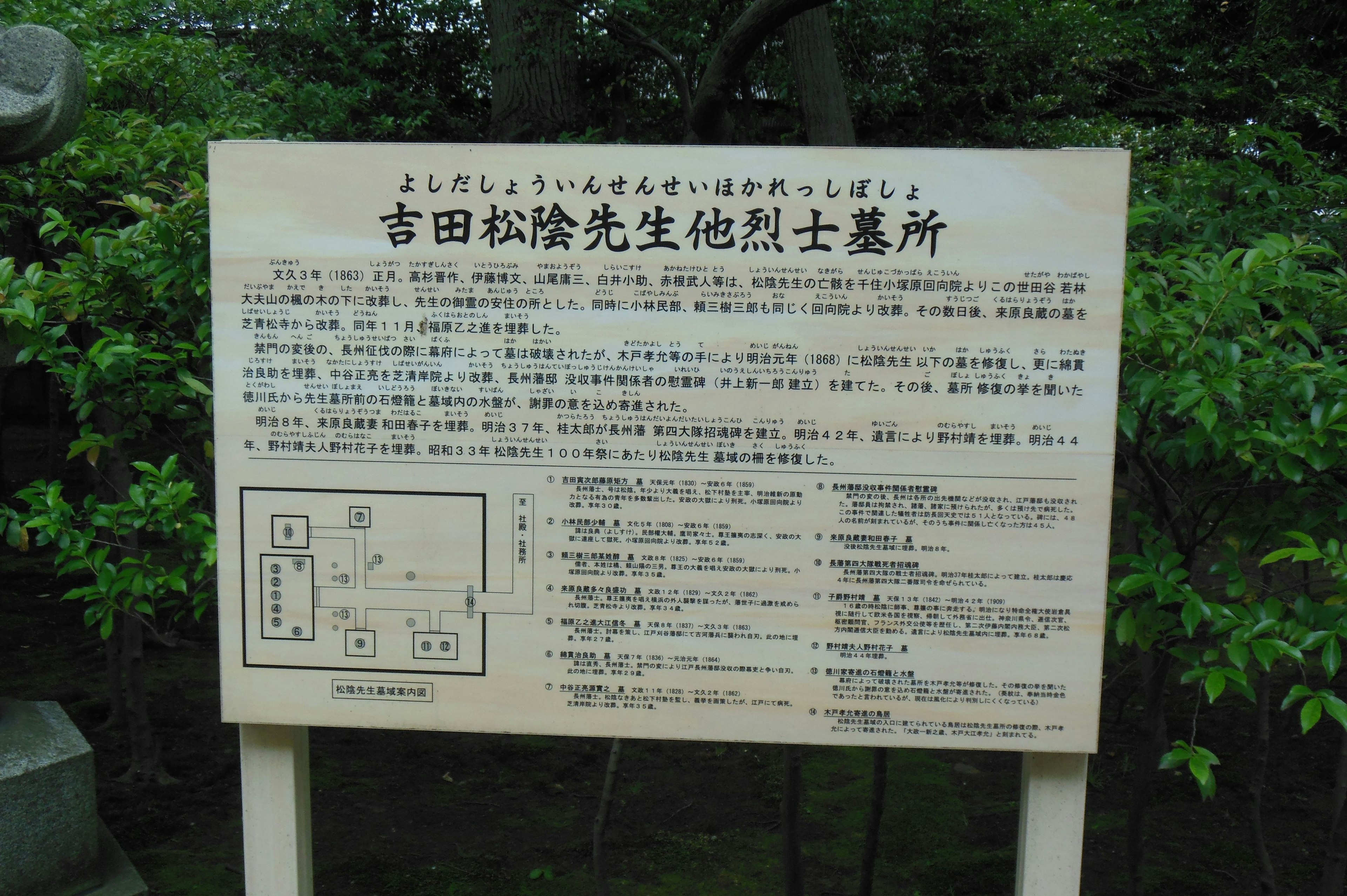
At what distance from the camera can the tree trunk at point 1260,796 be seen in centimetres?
313

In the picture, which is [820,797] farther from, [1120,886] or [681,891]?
[1120,886]

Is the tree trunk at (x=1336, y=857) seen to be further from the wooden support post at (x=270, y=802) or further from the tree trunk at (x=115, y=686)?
the tree trunk at (x=115, y=686)

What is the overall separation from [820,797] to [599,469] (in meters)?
3.05

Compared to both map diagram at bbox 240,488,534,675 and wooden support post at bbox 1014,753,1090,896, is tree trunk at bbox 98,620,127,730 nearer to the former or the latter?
map diagram at bbox 240,488,534,675

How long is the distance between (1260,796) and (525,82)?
263 inches

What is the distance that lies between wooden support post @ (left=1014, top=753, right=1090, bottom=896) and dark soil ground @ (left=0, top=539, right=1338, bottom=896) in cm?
167

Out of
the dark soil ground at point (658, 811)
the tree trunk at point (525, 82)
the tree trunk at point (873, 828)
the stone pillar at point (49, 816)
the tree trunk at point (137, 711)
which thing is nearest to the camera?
the stone pillar at point (49, 816)

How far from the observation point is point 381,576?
2369 millimetres

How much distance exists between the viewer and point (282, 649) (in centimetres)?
241

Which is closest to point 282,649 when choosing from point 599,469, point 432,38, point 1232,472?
point 599,469

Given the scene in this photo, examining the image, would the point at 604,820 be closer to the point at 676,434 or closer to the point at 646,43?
the point at 676,434

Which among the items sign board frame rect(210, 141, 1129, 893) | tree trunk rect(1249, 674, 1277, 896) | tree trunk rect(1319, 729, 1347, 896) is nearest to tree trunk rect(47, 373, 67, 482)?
sign board frame rect(210, 141, 1129, 893)

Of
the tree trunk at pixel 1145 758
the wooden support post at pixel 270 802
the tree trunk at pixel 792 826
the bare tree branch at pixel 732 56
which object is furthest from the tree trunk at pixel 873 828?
the bare tree branch at pixel 732 56

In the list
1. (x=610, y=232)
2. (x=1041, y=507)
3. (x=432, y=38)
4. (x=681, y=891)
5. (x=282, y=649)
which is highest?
(x=432, y=38)
